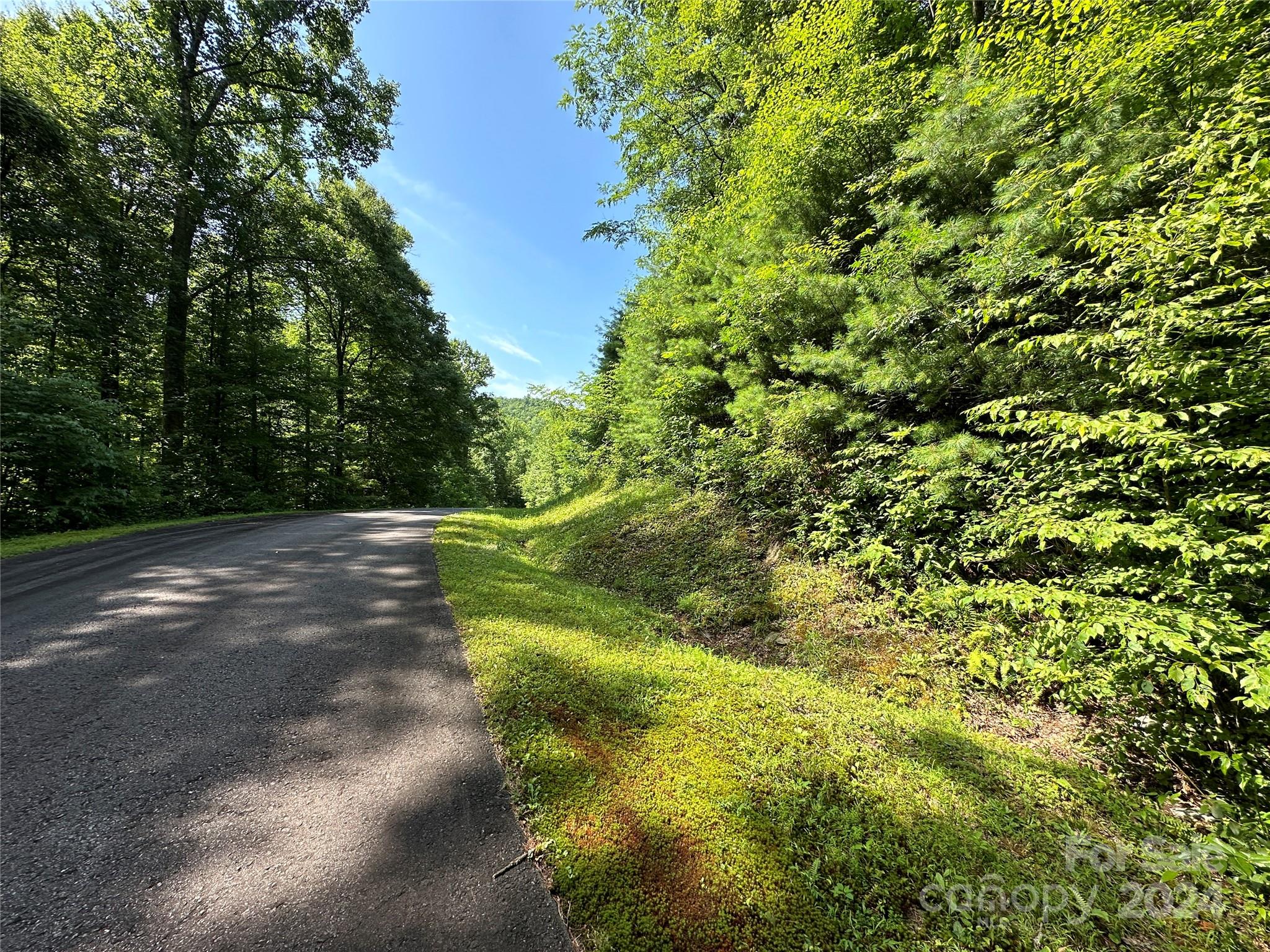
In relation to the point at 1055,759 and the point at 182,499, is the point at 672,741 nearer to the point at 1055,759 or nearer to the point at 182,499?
the point at 1055,759

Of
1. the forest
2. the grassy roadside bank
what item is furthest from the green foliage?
the grassy roadside bank

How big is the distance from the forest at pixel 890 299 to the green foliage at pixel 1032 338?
30 millimetres

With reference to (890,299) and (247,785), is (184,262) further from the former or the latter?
(890,299)

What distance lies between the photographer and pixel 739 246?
609 centimetres

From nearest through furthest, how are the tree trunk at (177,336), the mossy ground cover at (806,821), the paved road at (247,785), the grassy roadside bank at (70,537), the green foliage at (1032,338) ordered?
the paved road at (247,785) < the mossy ground cover at (806,821) < the green foliage at (1032,338) < the grassy roadside bank at (70,537) < the tree trunk at (177,336)

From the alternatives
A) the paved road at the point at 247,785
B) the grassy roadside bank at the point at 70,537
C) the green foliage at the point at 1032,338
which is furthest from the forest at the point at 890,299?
the paved road at the point at 247,785

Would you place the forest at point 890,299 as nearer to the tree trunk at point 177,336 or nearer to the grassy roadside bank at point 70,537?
the tree trunk at point 177,336

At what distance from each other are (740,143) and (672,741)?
26.3 ft

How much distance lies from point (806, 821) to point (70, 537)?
442 inches

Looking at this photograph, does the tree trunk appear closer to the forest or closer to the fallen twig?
the forest

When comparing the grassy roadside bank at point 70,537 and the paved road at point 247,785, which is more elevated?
the grassy roadside bank at point 70,537

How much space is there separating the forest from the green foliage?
0.03m

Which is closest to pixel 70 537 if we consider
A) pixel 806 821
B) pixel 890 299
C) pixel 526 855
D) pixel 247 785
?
pixel 247 785

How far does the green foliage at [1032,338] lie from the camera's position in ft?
8.21
